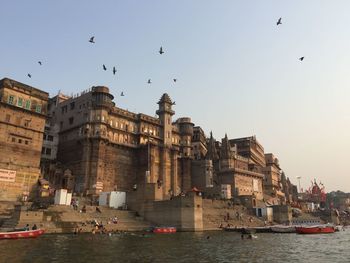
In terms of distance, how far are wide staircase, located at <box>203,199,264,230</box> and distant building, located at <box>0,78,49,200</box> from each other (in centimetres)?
3324

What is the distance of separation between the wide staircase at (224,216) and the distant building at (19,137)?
33237 mm

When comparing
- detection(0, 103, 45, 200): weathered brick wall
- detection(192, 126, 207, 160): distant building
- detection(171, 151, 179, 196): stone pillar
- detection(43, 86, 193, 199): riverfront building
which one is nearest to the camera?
detection(0, 103, 45, 200): weathered brick wall

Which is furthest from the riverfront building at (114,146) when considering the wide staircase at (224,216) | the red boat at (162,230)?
the red boat at (162,230)

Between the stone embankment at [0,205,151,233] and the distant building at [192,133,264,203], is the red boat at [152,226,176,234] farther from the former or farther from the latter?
the distant building at [192,133,264,203]

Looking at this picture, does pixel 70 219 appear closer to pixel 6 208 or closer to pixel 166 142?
pixel 6 208

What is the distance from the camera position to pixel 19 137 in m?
63.3

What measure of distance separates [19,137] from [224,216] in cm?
4258

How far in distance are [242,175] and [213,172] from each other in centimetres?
950

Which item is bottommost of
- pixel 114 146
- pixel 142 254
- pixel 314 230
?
pixel 142 254

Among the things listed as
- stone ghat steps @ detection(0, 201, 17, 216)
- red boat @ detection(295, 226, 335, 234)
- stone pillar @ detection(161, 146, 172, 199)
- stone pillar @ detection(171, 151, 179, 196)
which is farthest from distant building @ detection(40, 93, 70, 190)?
red boat @ detection(295, 226, 335, 234)

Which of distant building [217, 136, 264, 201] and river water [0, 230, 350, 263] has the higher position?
distant building [217, 136, 264, 201]

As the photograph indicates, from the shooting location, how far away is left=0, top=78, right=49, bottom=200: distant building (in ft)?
197

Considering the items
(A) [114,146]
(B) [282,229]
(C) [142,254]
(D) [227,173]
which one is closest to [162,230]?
(B) [282,229]

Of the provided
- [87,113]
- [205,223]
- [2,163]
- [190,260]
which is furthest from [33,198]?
[190,260]
